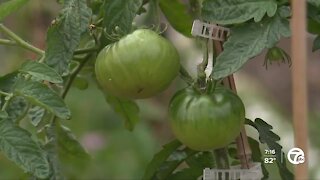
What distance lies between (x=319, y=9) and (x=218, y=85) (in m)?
0.15

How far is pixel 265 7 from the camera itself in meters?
0.85

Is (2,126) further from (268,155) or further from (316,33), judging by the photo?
(316,33)

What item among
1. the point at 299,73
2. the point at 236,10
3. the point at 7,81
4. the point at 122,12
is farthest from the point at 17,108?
the point at 299,73

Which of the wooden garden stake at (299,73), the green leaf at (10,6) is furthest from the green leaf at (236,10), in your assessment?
the green leaf at (10,6)

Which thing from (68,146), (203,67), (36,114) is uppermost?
(203,67)

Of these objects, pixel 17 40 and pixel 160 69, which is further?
pixel 17 40

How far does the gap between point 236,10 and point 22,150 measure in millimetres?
304

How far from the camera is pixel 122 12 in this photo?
0.90 meters

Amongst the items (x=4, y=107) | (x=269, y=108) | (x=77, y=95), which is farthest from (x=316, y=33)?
(x=269, y=108)

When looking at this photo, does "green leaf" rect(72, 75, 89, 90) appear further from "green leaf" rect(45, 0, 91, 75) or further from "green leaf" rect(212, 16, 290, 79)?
"green leaf" rect(212, 16, 290, 79)

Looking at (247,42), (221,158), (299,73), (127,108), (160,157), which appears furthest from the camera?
(127,108)

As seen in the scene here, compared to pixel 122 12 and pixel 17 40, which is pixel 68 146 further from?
pixel 122 12

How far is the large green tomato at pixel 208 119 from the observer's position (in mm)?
861

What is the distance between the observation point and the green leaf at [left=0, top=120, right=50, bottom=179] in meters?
0.87
